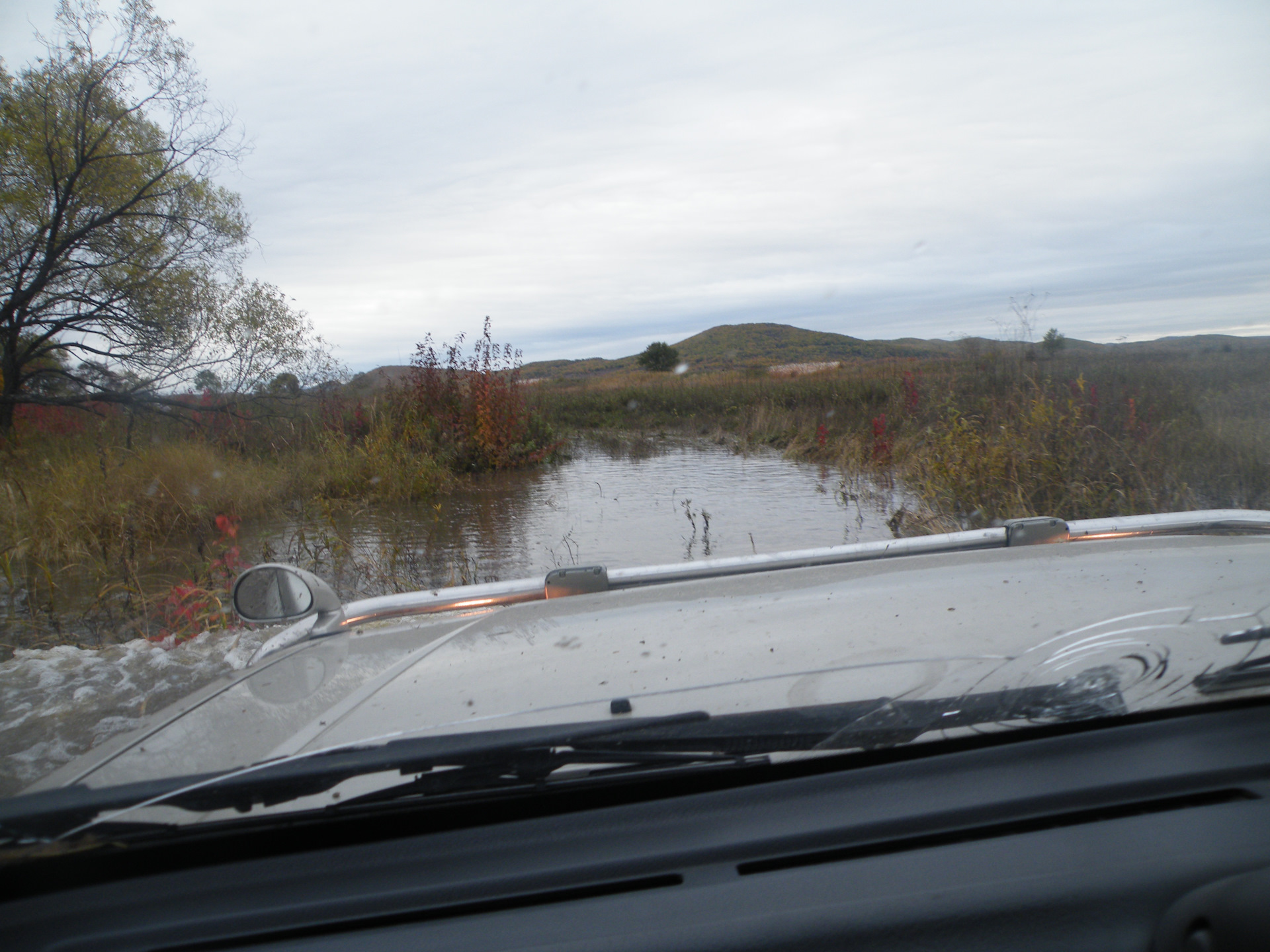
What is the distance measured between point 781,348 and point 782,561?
256 feet

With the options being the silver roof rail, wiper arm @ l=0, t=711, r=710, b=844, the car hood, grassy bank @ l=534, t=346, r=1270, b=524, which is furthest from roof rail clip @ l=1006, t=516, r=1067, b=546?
grassy bank @ l=534, t=346, r=1270, b=524

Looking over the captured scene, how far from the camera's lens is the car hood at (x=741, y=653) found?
154 centimetres

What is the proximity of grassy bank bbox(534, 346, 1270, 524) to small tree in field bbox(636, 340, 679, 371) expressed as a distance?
46.2 m

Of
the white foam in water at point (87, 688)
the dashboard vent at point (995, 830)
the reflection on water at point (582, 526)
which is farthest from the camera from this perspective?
the reflection on water at point (582, 526)

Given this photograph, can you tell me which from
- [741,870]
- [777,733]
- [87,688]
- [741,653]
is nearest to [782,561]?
[741,653]

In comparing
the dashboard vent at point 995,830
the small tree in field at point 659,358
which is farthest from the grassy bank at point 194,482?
the small tree in field at point 659,358

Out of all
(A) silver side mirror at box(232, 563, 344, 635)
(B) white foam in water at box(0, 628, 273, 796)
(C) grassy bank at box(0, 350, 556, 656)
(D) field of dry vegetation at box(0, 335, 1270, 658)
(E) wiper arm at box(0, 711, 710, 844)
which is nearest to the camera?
(E) wiper arm at box(0, 711, 710, 844)

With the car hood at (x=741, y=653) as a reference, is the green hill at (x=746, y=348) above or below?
above

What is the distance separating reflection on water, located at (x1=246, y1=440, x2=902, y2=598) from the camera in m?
7.05

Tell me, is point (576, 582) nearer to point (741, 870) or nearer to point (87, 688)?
point (741, 870)

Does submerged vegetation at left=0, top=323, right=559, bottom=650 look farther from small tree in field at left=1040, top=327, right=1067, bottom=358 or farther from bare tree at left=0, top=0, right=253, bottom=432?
small tree in field at left=1040, top=327, right=1067, bottom=358

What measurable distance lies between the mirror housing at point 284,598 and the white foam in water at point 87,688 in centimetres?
139

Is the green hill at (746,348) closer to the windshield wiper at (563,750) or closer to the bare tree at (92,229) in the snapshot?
the bare tree at (92,229)

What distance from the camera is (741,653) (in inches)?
72.6
